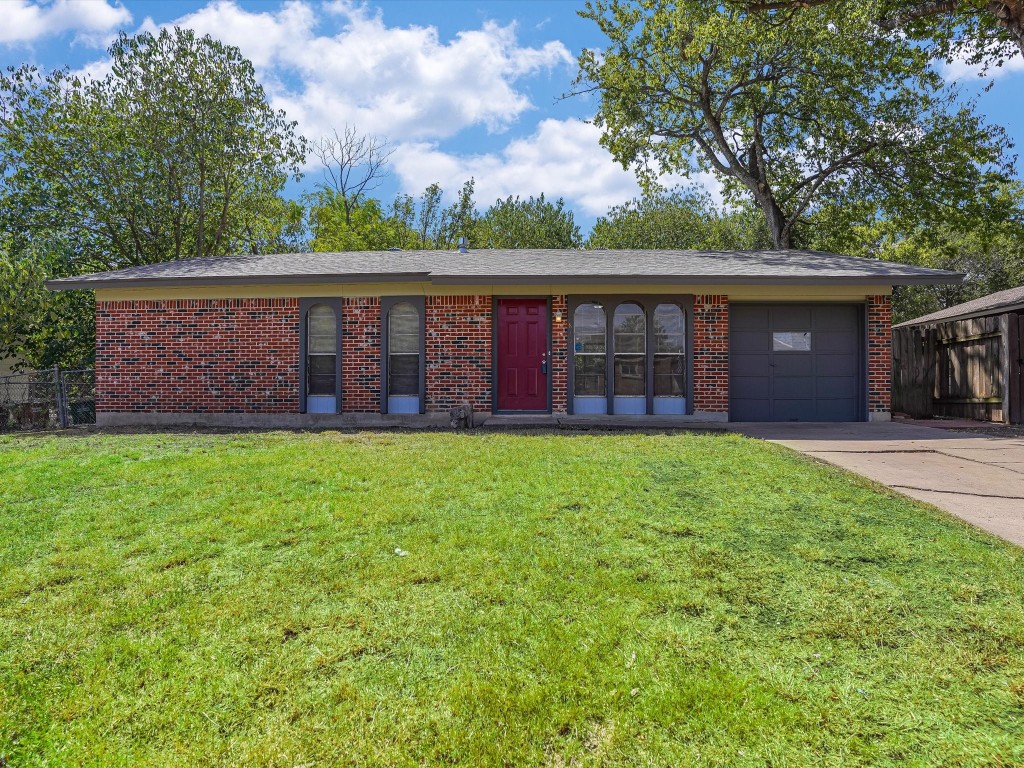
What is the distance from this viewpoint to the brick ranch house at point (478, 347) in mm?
10258

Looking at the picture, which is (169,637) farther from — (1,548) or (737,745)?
(737,745)

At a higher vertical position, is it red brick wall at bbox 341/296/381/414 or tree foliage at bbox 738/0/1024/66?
tree foliage at bbox 738/0/1024/66

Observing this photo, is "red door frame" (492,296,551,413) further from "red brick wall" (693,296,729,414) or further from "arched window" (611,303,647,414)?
"red brick wall" (693,296,729,414)

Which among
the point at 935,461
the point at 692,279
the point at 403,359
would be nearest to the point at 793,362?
the point at 692,279

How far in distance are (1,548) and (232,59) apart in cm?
2078

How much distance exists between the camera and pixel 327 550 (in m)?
3.50

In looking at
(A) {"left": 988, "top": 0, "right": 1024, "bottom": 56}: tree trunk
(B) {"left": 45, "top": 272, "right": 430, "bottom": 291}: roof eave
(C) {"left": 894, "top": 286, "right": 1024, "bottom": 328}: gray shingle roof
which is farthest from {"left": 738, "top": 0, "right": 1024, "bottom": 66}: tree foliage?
(B) {"left": 45, "top": 272, "right": 430, "bottom": 291}: roof eave

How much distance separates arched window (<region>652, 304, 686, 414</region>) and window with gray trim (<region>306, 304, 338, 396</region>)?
5946mm

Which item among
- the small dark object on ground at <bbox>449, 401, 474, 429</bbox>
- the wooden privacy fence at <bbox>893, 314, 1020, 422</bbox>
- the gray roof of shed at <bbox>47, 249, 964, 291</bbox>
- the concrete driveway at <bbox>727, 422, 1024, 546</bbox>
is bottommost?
the concrete driveway at <bbox>727, 422, 1024, 546</bbox>

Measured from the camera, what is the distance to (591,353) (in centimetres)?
1038

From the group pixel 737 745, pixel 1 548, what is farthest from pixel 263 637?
pixel 1 548

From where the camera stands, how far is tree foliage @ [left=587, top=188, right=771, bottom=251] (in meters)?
30.5

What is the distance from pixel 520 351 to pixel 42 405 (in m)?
9.67

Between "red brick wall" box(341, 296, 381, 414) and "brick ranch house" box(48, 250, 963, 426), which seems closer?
"brick ranch house" box(48, 250, 963, 426)
